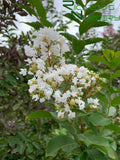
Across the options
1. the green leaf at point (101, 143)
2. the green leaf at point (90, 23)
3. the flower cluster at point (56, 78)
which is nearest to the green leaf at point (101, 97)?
the flower cluster at point (56, 78)

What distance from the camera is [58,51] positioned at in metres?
0.72

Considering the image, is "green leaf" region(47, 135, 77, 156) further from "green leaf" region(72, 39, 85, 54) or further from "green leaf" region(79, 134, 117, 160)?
"green leaf" region(72, 39, 85, 54)

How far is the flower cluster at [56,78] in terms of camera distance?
0.64 m

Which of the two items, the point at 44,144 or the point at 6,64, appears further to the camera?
the point at 44,144

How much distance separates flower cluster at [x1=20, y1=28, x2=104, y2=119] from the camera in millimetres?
643

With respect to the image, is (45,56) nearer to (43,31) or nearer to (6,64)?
(43,31)

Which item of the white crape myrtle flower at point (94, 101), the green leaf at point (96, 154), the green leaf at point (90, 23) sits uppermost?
the green leaf at point (90, 23)

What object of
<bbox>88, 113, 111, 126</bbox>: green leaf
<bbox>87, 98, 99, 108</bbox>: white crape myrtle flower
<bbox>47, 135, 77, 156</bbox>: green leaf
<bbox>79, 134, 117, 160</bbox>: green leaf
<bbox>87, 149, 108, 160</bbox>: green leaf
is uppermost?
<bbox>87, 98, 99, 108</bbox>: white crape myrtle flower

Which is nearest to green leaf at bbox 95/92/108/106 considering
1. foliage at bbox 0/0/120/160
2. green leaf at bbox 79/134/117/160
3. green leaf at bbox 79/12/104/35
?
foliage at bbox 0/0/120/160

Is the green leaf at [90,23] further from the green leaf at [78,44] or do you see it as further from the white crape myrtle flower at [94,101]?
the white crape myrtle flower at [94,101]

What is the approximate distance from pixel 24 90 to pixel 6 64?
0.36m

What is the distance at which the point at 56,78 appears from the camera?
0.67 metres

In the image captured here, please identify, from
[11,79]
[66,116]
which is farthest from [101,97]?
→ [11,79]

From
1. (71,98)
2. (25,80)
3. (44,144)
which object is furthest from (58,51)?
(44,144)
